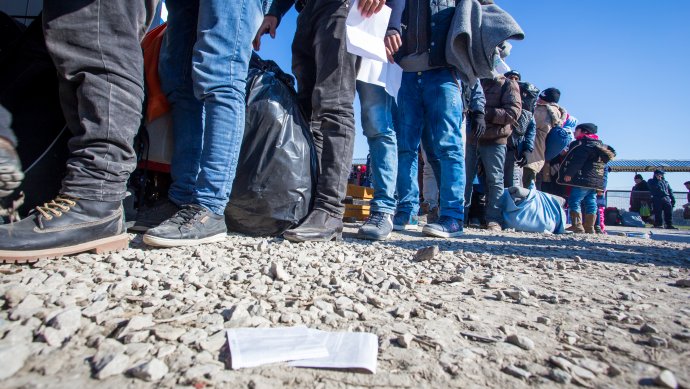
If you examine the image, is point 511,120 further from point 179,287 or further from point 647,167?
point 647,167

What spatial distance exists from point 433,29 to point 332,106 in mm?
1288

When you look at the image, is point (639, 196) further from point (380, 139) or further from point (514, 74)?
point (380, 139)

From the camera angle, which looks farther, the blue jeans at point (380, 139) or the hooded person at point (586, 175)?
the hooded person at point (586, 175)

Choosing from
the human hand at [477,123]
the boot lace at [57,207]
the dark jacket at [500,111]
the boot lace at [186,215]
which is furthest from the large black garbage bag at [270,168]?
the dark jacket at [500,111]

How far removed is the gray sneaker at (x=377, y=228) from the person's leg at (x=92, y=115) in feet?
4.52

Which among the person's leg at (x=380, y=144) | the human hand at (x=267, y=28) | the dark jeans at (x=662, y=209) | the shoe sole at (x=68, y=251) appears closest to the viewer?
the shoe sole at (x=68, y=251)

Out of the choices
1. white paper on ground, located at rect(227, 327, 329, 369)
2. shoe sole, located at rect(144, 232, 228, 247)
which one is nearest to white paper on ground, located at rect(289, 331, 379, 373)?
white paper on ground, located at rect(227, 327, 329, 369)

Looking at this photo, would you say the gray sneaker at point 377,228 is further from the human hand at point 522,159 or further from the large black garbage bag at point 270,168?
the human hand at point 522,159

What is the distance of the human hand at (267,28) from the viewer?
225cm

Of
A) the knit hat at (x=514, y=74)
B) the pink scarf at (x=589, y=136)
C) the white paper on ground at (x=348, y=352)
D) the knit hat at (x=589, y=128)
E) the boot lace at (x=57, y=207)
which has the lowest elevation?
the white paper on ground at (x=348, y=352)

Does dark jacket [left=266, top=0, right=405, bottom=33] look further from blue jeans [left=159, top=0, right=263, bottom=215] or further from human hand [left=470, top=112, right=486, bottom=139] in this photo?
human hand [left=470, top=112, right=486, bottom=139]

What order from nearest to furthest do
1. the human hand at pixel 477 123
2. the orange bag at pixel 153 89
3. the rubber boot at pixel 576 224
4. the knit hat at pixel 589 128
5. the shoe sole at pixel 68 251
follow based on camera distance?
the shoe sole at pixel 68 251 < the orange bag at pixel 153 89 < the human hand at pixel 477 123 < the rubber boot at pixel 576 224 < the knit hat at pixel 589 128

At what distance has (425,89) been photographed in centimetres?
278

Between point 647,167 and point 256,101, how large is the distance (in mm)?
28152
